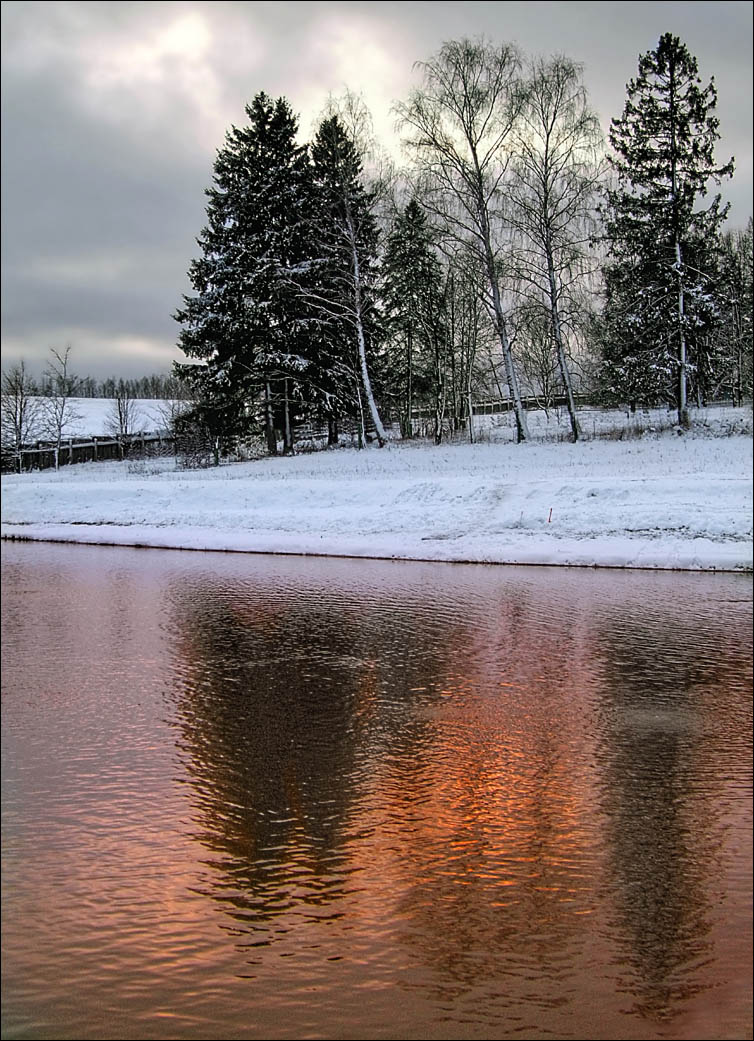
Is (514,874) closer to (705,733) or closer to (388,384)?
(705,733)

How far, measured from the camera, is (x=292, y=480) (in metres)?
26.0

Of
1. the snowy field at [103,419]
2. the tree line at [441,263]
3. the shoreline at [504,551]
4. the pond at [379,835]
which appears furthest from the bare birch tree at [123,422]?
the pond at [379,835]

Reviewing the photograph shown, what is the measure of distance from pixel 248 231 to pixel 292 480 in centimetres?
1727

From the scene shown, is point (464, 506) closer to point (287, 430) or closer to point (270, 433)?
point (287, 430)

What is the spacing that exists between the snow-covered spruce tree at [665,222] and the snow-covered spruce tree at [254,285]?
43.5ft

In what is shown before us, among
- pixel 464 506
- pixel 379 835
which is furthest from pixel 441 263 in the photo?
pixel 379 835

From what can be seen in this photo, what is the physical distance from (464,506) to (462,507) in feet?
0.21

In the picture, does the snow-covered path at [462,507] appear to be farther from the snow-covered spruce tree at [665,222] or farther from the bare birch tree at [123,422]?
the bare birch tree at [123,422]

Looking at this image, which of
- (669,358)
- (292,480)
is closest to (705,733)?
(292,480)

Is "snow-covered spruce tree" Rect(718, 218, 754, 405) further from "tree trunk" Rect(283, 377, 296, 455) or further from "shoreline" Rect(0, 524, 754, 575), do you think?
"shoreline" Rect(0, 524, 754, 575)

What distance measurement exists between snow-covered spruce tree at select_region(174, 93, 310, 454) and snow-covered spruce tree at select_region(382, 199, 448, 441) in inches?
184

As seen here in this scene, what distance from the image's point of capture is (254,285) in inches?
1451

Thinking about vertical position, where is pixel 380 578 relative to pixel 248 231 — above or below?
below

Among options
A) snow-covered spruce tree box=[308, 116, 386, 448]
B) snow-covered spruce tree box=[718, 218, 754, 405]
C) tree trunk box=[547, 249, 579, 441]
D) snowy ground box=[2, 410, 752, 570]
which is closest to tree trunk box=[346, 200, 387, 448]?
snow-covered spruce tree box=[308, 116, 386, 448]
